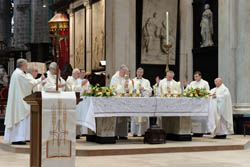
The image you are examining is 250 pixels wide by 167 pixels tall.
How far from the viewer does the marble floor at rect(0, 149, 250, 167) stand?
896 cm

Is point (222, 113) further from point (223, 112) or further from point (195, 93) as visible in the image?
point (195, 93)

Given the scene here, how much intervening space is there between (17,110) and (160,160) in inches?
146

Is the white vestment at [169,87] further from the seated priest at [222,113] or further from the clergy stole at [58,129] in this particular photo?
the clergy stole at [58,129]

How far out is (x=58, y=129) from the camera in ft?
22.4

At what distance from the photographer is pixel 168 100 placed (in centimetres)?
1216

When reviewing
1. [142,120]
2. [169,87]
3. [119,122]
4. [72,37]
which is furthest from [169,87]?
[72,37]

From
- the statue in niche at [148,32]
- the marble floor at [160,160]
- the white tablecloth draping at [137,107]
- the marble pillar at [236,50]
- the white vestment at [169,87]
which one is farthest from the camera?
the statue in niche at [148,32]

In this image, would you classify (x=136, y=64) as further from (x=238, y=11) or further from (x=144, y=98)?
(x=144, y=98)

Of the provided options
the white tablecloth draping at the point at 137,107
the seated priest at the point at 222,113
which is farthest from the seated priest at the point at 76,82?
the seated priest at the point at 222,113

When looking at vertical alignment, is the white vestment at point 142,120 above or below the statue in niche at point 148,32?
below

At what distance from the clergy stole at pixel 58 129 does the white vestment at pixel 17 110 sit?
Result: 495 centimetres

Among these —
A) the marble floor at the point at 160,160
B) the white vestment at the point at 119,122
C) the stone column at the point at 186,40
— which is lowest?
the marble floor at the point at 160,160

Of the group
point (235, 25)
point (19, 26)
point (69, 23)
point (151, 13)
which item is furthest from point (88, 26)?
point (19, 26)

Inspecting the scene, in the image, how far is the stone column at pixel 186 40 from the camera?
18.2 meters
